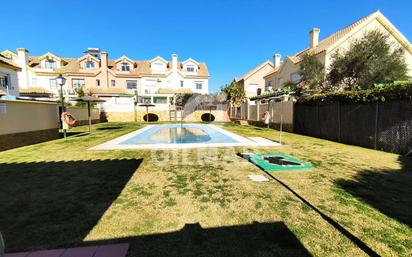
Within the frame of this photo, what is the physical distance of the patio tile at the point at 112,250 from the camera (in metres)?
2.43

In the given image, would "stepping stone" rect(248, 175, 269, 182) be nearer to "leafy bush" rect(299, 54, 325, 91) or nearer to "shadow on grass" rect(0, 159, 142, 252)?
"shadow on grass" rect(0, 159, 142, 252)

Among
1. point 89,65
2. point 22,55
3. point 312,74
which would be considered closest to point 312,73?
point 312,74

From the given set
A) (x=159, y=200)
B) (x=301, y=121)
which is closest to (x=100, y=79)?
(x=301, y=121)

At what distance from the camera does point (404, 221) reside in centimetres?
320

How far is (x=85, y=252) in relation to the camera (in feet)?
8.10

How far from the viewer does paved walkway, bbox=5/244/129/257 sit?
2.42m

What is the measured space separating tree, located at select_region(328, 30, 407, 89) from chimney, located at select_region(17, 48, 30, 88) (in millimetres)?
Result: 45220

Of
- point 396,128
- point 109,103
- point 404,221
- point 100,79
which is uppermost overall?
point 100,79

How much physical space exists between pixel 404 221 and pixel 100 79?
4149 cm

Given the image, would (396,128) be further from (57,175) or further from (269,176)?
(57,175)

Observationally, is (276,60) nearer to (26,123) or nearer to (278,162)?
(278,162)

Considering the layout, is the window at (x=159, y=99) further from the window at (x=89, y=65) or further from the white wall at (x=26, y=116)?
the white wall at (x=26, y=116)

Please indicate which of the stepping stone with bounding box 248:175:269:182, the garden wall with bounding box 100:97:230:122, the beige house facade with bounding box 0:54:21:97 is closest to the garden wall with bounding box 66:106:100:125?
the garden wall with bounding box 100:97:230:122

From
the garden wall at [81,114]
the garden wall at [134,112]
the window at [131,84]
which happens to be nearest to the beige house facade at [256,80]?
the garden wall at [134,112]
